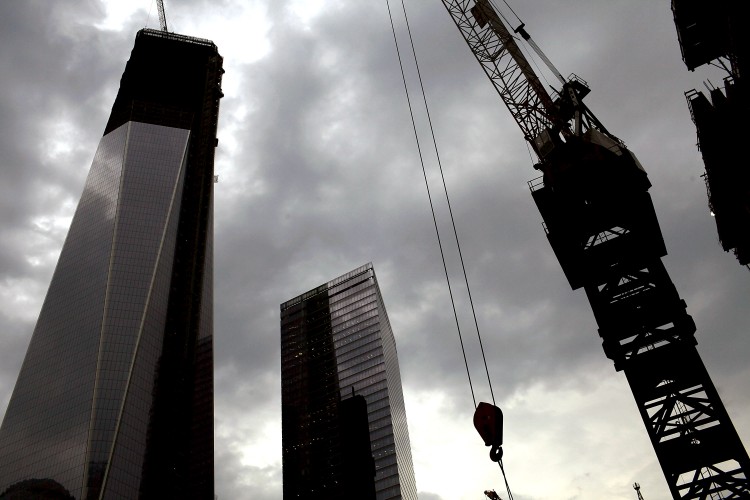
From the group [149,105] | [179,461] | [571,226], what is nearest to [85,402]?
[179,461]

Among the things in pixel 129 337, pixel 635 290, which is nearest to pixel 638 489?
pixel 635 290

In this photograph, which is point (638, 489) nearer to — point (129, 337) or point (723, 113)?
point (723, 113)

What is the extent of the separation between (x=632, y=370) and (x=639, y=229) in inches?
277

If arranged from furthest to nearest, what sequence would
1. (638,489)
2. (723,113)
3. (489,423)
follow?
(638,489), (723,113), (489,423)

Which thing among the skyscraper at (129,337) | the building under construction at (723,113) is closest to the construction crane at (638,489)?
the building under construction at (723,113)

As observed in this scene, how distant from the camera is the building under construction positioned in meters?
31.0

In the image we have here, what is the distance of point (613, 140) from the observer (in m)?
35.1

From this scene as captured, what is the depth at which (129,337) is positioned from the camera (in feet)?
458

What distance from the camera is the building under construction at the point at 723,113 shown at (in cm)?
→ 3105

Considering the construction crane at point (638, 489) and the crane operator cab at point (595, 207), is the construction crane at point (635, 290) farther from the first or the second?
the construction crane at point (638, 489)

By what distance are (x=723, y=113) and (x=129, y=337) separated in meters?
131

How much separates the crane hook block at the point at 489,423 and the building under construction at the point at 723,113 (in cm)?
1978

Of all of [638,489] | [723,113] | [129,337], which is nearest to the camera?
[723,113]

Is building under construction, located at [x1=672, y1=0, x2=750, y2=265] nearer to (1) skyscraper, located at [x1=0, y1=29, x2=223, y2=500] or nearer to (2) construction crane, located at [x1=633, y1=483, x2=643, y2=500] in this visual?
(2) construction crane, located at [x1=633, y1=483, x2=643, y2=500]
